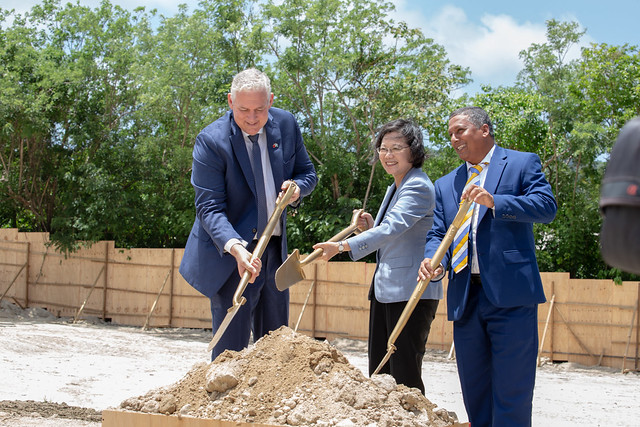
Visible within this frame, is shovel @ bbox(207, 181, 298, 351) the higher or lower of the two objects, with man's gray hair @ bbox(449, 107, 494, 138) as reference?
lower

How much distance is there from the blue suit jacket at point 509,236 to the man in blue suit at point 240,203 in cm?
77

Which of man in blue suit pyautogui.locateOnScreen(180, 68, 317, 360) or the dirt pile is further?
man in blue suit pyautogui.locateOnScreen(180, 68, 317, 360)

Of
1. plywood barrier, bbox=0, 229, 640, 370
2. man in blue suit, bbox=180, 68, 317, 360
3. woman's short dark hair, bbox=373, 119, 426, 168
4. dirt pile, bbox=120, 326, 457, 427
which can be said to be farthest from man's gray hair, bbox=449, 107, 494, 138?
plywood barrier, bbox=0, 229, 640, 370

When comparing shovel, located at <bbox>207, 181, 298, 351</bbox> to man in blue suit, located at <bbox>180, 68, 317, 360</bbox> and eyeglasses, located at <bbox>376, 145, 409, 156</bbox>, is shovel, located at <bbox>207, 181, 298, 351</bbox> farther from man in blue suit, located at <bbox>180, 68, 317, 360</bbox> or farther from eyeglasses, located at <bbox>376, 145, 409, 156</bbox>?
eyeglasses, located at <bbox>376, 145, 409, 156</bbox>

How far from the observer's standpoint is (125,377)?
27.3 feet

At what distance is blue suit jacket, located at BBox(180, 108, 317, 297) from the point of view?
3.37m

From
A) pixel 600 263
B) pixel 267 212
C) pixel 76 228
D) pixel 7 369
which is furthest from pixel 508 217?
pixel 76 228

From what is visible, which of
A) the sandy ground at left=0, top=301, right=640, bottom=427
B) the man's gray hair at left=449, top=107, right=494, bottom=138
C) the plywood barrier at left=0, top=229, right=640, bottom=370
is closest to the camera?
the man's gray hair at left=449, top=107, right=494, bottom=138

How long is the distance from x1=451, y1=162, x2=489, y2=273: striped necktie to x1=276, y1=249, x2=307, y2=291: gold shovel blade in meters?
0.73

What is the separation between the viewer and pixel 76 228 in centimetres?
1656

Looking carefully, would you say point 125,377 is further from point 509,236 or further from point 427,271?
point 509,236

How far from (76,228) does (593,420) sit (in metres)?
12.8

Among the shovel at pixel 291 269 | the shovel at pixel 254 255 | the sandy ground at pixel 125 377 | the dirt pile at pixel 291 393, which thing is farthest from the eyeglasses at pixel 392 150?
the sandy ground at pixel 125 377

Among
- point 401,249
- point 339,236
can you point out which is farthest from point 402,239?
point 339,236
